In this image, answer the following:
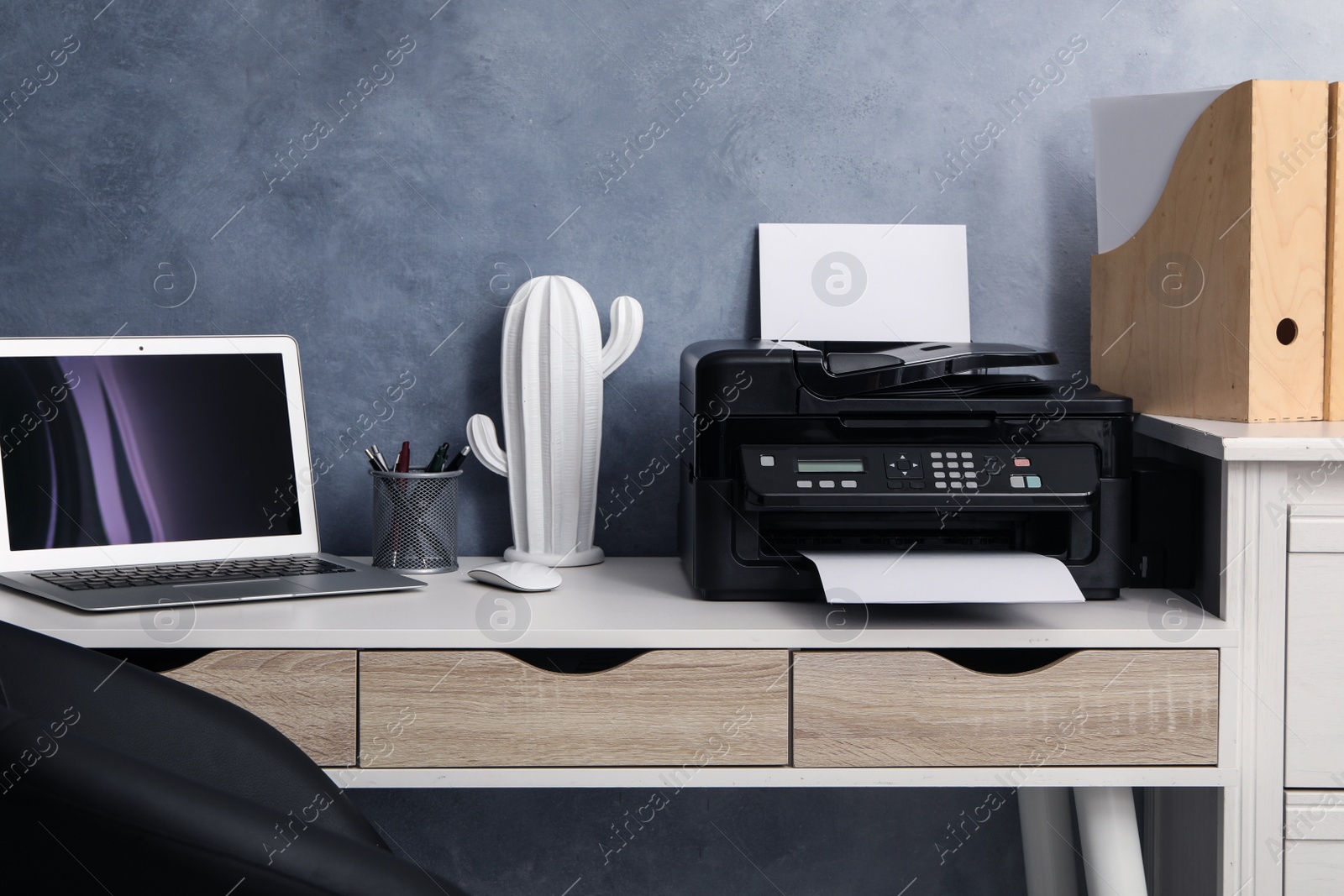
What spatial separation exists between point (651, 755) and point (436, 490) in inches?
18.5

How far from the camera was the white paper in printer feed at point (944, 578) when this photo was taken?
3.32 ft

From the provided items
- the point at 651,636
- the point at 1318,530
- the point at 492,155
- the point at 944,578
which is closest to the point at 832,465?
the point at 944,578

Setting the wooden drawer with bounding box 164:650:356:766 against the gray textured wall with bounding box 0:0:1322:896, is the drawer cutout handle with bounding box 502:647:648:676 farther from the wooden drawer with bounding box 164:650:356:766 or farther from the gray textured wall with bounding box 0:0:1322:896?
the gray textured wall with bounding box 0:0:1322:896

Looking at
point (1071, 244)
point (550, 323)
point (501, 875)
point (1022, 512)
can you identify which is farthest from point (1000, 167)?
point (501, 875)

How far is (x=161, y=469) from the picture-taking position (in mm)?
1278

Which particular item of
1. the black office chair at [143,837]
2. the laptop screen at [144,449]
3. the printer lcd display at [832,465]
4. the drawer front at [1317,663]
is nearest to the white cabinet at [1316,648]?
the drawer front at [1317,663]

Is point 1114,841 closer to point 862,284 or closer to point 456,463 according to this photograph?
point 862,284

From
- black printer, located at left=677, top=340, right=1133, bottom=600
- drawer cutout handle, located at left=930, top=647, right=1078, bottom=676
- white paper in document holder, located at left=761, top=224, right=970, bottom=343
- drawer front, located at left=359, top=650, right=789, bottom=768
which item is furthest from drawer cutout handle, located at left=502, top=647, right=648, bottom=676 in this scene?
white paper in document holder, located at left=761, top=224, right=970, bottom=343

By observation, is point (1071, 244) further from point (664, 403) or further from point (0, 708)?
point (0, 708)

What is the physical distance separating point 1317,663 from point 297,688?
1.05 m

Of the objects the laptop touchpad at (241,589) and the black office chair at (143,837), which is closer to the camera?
the black office chair at (143,837)

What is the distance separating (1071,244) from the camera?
4.85 feet

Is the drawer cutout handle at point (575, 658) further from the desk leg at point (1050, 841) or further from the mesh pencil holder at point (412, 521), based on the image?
the desk leg at point (1050, 841)

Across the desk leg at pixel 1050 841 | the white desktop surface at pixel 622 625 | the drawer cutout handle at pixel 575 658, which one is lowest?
the desk leg at pixel 1050 841
